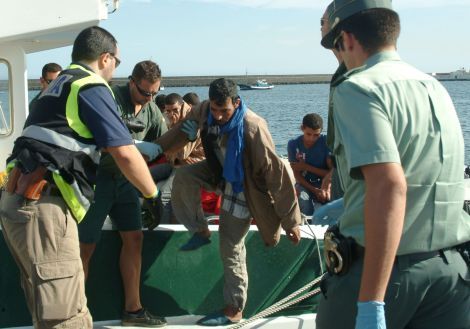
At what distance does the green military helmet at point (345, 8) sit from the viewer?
9.36 feet

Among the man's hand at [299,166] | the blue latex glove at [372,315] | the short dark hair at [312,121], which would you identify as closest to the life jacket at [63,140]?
the blue latex glove at [372,315]

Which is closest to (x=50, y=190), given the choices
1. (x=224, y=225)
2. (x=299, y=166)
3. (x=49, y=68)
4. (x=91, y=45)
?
(x=91, y=45)

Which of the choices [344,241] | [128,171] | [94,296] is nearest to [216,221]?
[94,296]

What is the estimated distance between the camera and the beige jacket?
16.1ft

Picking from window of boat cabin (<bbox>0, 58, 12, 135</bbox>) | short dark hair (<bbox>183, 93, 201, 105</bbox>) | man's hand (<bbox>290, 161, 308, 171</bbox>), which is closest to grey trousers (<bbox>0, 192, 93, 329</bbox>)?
window of boat cabin (<bbox>0, 58, 12, 135</bbox>)

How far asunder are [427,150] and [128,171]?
1.76 meters

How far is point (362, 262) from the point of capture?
109 inches

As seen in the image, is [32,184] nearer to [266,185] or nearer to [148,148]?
[148,148]

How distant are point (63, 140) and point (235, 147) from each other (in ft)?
4.55

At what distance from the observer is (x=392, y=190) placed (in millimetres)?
2498

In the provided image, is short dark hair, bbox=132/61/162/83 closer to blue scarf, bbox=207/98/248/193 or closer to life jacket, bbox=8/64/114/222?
blue scarf, bbox=207/98/248/193

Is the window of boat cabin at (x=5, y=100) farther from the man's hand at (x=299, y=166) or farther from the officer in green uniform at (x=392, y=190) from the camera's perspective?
the officer in green uniform at (x=392, y=190)

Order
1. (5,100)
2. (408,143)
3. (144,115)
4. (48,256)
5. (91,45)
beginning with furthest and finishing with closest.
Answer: (5,100)
(144,115)
(91,45)
(48,256)
(408,143)

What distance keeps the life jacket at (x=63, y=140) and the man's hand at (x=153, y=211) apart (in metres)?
0.52
